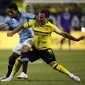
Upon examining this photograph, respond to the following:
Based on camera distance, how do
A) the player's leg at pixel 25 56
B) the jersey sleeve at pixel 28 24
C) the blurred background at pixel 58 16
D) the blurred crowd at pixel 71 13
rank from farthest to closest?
1. the blurred crowd at pixel 71 13
2. the blurred background at pixel 58 16
3. the player's leg at pixel 25 56
4. the jersey sleeve at pixel 28 24

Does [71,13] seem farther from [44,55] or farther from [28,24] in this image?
Answer: [28,24]

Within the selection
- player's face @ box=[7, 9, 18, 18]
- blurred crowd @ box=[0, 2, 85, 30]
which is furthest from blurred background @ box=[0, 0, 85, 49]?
player's face @ box=[7, 9, 18, 18]

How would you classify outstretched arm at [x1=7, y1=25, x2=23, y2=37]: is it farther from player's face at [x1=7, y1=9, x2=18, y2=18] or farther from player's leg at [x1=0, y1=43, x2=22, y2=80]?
player's leg at [x1=0, y1=43, x2=22, y2=80]

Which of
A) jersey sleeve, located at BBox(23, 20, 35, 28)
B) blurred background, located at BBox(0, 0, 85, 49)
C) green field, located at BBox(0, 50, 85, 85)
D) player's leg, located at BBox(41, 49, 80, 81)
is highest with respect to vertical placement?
jersey sleeve, located at BBox(23, 20, 35, 28)

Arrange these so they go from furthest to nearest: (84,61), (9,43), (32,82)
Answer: (9,43) < (84,61) < (32,82)

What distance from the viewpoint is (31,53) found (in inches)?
458

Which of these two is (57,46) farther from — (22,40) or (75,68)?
(22,40)

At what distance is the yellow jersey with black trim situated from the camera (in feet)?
37.5

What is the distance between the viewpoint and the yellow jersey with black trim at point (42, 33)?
11422mm

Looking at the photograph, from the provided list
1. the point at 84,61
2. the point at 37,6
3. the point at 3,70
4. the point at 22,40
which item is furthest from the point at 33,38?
the point at 37,6

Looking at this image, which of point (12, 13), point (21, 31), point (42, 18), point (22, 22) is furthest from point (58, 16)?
point (42, 18)

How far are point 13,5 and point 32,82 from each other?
6.18 feet

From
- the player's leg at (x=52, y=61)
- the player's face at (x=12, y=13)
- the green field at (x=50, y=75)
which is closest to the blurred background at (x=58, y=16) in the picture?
the green field at (x=50, y=75)

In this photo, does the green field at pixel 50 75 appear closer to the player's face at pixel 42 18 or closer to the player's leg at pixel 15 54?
the player's leg at pixel 15 54
